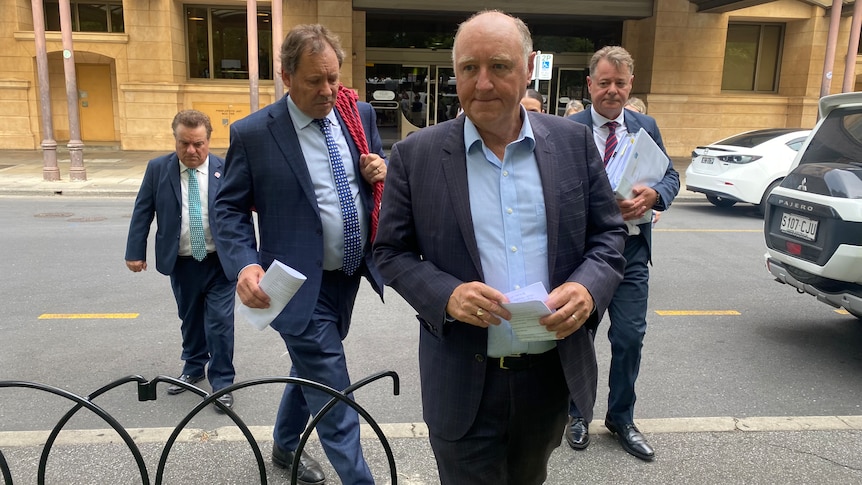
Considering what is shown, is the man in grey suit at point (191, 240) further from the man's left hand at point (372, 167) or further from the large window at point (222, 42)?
the large window at point (222, 42)

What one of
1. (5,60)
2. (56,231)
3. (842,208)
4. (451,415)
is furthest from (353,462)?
(5,60)

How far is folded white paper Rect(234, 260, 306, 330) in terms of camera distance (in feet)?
7.63

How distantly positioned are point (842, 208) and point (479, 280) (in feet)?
11.7

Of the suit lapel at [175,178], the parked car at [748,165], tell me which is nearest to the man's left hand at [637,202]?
the suit lapel at [175,178]

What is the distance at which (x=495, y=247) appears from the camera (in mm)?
2002

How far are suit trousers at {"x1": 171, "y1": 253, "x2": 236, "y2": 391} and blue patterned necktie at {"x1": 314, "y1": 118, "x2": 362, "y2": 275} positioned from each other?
156 cm

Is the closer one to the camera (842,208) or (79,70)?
(842,208)

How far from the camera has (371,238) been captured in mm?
2967

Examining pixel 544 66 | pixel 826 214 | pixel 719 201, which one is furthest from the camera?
pixel 544 66

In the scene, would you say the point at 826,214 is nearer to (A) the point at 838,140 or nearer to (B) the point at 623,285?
(A) the point at 838,140

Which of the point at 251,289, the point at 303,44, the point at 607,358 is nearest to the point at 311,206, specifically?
the point at 251,289

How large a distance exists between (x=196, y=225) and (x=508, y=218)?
274 cm

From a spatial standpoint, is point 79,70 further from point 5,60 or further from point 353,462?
point 353,462

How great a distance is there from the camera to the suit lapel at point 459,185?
1.97 metres
